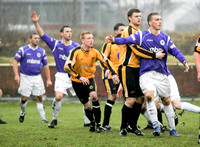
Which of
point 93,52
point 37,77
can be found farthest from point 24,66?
point 93,52

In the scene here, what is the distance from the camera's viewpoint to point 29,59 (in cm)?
1188

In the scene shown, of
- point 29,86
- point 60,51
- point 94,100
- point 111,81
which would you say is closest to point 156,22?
point 94,100

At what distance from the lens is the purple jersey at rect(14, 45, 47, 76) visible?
11.9m

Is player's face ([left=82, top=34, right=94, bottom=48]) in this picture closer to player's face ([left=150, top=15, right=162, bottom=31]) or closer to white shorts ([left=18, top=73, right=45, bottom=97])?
player's face ([left=150, top=15, right=162, bottom=31])

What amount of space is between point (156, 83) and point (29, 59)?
528cm

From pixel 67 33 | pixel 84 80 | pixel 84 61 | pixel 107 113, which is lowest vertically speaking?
pixel 107 113

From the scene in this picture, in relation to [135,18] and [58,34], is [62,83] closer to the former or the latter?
[135,18]

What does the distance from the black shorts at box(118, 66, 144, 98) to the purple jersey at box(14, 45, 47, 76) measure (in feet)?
14.7

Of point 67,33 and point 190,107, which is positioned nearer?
point 190,107

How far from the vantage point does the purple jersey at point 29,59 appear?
11867 millimetres

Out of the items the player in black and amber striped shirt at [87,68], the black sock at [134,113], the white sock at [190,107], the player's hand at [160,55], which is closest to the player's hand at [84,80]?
the player in black and amber striped shirt at [87,68]

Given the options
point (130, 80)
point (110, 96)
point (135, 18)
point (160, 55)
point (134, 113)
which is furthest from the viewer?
point (110, 96)

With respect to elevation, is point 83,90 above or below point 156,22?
below

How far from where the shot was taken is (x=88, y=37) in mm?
8773
